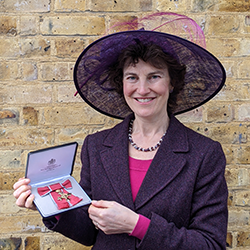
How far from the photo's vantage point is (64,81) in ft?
6.38

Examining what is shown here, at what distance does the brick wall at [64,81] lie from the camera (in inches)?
75.1

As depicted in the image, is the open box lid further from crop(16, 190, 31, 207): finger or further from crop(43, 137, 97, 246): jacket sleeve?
crop(43, 137, 97, 246): jacket sleeve

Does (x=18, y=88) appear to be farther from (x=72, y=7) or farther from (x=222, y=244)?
(x=222, y=244)

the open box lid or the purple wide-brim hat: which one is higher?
the purple wide-brim hat

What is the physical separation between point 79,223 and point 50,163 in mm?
362

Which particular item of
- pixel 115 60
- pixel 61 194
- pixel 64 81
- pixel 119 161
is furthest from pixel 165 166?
pixel 64 81

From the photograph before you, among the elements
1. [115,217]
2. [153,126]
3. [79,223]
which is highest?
[153,126]

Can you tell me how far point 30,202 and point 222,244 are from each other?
0.81 metres

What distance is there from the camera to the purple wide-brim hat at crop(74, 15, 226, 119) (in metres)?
1.36

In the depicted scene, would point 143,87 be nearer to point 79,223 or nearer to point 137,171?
point 137,171

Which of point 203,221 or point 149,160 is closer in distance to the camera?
point 203,221

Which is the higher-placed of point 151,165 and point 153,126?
point 153,126

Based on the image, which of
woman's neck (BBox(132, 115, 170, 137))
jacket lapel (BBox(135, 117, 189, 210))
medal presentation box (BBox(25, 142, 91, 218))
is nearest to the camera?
medal presentation box (BBox(25, 142, 91, 218))

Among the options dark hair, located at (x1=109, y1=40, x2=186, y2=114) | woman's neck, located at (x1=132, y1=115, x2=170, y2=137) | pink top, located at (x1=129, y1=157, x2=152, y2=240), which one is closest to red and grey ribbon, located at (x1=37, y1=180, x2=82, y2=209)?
pink top, located at (x1=129, y1=157, x2=152, y2=240)
